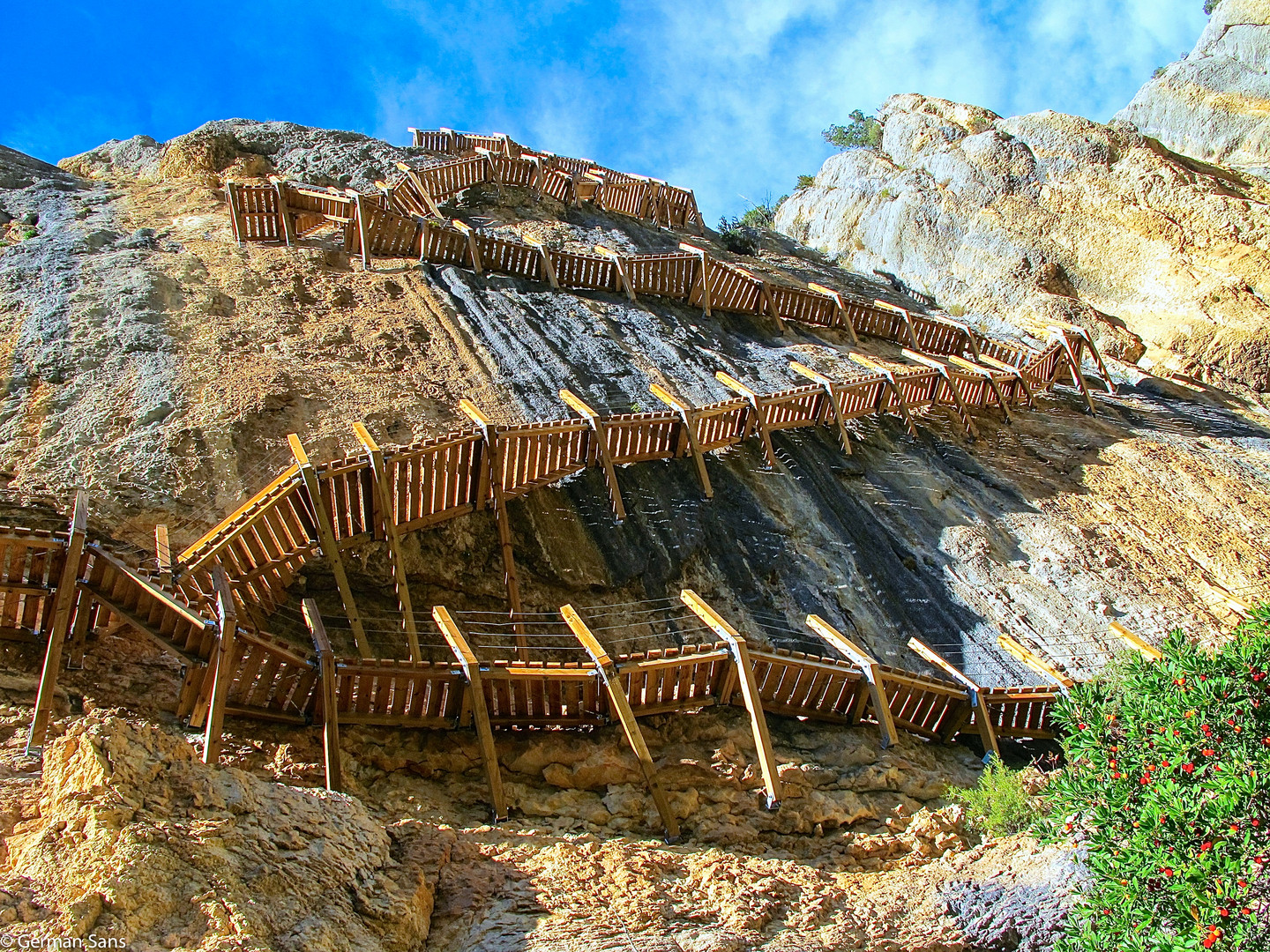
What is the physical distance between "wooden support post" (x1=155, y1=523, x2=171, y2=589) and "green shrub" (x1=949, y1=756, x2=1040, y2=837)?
715 cm

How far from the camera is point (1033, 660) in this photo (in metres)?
10.4

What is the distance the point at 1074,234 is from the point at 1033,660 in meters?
16.8

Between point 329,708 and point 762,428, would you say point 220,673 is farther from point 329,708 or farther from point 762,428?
point 762,428

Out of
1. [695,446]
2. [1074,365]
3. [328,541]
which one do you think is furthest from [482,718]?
[1074,365]

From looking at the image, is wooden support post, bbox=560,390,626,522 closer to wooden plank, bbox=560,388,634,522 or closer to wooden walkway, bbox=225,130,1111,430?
wooden plank, bbox=560,388,634,522

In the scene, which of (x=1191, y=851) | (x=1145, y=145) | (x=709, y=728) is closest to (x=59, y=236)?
(x=709, y=728)

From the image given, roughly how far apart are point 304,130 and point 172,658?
64.2 feet

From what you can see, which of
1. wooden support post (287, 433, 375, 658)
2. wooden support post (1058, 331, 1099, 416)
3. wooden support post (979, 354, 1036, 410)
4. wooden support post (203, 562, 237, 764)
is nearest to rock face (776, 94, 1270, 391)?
wooden support post (1058, 331, 1099, 416)

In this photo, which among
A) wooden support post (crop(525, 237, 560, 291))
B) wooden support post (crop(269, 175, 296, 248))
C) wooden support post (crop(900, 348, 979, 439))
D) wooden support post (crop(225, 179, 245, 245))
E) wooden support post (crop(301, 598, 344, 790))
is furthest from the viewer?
wooden support post (crop(525, 237, 560, 291))

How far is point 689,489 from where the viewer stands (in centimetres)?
1228

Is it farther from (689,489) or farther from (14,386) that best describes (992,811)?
(14,386)

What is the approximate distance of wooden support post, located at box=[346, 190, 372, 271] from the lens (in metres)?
16.4

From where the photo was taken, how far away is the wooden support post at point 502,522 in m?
9.77

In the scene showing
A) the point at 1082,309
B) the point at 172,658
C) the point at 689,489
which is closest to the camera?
the point at 172,658
